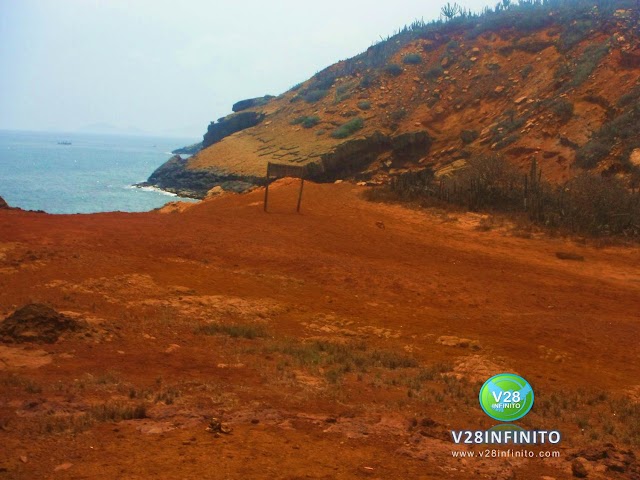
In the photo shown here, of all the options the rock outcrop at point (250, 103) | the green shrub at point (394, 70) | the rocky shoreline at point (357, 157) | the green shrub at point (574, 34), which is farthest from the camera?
the rock outcrop at point (250, 103)

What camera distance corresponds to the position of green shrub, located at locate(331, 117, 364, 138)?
40.7 metres

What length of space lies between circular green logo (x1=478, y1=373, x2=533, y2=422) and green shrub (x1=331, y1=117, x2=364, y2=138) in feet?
111

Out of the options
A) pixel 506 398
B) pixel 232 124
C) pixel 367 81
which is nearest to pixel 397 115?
pixel 367 81

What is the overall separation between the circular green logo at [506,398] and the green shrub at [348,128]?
111 ft

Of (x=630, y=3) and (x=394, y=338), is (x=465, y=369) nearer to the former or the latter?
(x=394, y=338)

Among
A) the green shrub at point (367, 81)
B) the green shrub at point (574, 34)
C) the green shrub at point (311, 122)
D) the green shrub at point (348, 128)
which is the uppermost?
the green shrub at point (574, 34)

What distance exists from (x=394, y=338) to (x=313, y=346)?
155cm

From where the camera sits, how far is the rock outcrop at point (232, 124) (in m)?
57.5

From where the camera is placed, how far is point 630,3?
40781 mm

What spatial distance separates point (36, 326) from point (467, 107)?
36.0 m

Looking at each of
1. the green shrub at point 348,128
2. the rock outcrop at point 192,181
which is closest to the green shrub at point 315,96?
the green shrub at point 348,128

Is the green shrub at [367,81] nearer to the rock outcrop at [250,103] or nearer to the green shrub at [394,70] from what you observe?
the green shrub at [394,70]

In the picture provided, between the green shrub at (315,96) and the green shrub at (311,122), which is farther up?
the green shrub at (315,96)

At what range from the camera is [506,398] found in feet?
23.6
